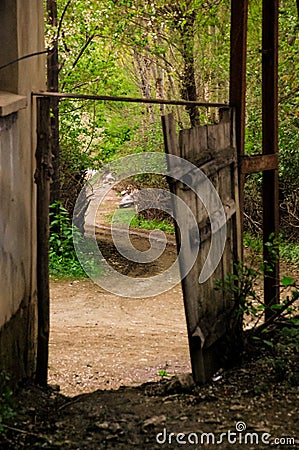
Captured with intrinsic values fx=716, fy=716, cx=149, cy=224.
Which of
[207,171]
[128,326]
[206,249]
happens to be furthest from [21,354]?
[128,326]

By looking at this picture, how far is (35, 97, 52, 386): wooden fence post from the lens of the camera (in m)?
5.55

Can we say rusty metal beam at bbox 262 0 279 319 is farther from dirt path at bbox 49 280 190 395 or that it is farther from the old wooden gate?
dirt path at bbox 49 280 190 395

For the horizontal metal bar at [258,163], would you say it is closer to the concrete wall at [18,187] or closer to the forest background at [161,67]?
the concrete wall at [18,187]

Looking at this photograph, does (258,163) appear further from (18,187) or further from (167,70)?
(167,70)

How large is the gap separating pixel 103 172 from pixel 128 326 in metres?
6.43

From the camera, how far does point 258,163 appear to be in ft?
20.5

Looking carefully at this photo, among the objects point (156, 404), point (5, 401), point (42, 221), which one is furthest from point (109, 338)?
point (5, 401)

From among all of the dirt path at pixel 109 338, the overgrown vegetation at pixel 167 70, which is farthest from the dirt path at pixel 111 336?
the overgrown vegetation at pixel 167 70

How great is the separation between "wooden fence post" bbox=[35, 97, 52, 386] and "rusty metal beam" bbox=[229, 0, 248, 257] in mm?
1570

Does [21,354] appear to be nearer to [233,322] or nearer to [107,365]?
[233,322]

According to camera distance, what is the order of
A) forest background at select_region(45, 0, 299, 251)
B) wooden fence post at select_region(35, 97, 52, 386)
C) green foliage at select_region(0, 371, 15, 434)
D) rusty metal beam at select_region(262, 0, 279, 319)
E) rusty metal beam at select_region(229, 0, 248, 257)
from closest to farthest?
green foliage at select_region(0, 371, 15, 434) → wooden fence post at select_region(35, 97, 52, 386) → rusty metal beam at select_region(229, 0, 248, 257) → rusty metal beam at select_region(262, 0, 279, 319) → forest background at select_region(45, 0, 299, 251)

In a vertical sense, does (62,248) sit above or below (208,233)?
below

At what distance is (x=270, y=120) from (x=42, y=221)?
2.40 meters

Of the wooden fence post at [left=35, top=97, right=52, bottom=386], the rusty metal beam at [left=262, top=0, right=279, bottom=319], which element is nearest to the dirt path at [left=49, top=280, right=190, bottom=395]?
the wooden fence post at [left=35, top=97, right=52, bottom=386]
